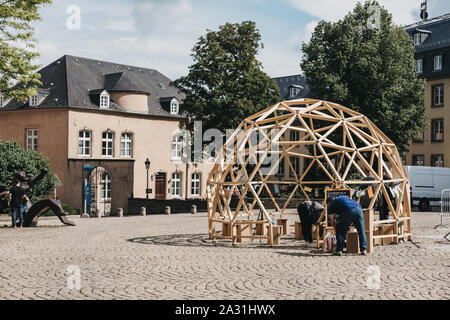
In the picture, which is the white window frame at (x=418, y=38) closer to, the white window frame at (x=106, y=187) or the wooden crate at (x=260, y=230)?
the white window frame at (x=106, y=187)

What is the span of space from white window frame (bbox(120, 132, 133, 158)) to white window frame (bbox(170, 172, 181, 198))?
185 inches

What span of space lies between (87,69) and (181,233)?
3069cm

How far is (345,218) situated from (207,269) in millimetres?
4086

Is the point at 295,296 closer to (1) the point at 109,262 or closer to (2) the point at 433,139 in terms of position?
(1) the point at 109,262

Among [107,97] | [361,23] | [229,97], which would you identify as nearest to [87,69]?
[107,97]

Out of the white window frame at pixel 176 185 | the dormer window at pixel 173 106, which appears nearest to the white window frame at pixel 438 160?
the white window frame at pixel 176 185

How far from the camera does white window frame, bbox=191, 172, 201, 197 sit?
164 feet

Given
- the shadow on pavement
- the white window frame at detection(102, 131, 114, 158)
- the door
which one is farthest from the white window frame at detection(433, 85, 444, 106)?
the shadow on pavement

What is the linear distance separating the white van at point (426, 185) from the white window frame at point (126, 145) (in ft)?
71.2

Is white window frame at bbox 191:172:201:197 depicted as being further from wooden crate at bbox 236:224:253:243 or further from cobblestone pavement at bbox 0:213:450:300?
wooden crate at bbox 236:224:253:243

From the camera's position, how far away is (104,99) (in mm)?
44375

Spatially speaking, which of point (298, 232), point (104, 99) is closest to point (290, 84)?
point (104, 99)

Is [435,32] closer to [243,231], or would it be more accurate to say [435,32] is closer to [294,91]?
[294,91]

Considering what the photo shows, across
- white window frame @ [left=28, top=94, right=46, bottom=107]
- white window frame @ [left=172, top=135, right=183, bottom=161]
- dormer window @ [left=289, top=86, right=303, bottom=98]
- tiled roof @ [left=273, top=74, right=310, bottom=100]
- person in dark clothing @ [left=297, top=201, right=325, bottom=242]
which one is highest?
tiled roof @ [left=273, top=74, right=310, bottom=100]
